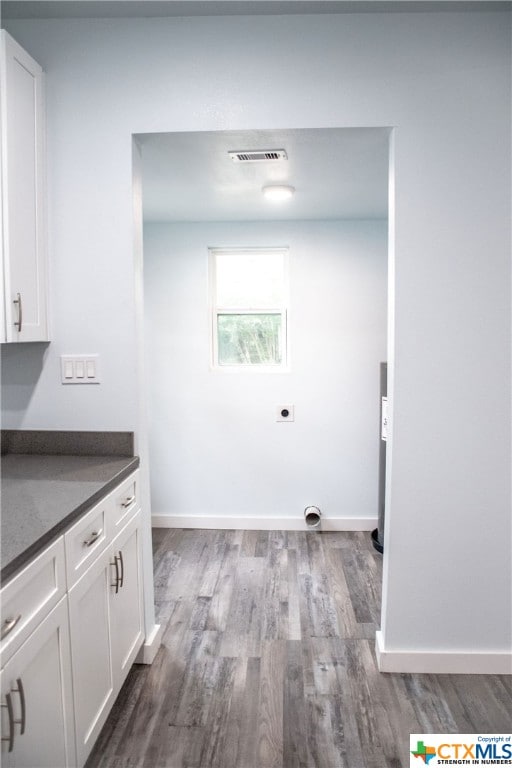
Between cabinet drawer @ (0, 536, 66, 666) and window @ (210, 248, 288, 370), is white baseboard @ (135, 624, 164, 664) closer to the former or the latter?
cabinet drawer @ (0, 536, 66, 666)

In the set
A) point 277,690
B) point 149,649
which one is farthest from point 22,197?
point 277,690

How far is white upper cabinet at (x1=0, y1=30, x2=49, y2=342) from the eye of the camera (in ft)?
5.88

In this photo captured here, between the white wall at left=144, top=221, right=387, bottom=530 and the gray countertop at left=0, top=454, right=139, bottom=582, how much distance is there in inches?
68.1

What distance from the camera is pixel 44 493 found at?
5.45 ft

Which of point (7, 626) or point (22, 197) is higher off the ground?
point (22, 197)

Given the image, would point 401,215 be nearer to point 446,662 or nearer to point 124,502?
point 124,502

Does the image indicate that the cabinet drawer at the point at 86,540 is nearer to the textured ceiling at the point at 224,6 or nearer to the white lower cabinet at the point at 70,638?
the white lower cabinet at the point at 70,638

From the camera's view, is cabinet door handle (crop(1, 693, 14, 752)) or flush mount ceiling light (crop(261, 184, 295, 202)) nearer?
cabinet door handle (crop(1, 693, 14, 752))

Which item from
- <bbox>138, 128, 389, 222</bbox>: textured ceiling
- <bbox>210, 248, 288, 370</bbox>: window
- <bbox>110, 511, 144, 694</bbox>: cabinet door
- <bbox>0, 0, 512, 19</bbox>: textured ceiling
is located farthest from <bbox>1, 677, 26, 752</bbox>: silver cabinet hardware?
<bbox>210, 248, 288, 370</bbox>: window

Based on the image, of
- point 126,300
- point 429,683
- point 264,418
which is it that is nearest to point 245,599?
point 429,683

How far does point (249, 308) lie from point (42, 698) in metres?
2.90

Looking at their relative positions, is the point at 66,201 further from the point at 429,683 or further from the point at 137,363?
the point at 429,683

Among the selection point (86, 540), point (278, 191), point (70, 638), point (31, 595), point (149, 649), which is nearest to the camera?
point (31, 595)

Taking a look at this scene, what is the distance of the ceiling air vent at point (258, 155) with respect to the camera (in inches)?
89.1
